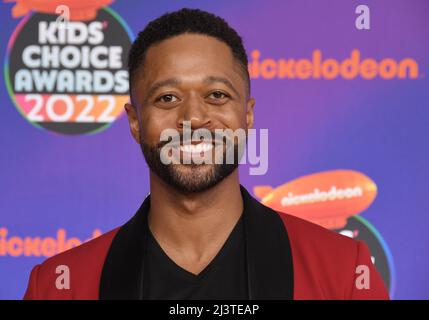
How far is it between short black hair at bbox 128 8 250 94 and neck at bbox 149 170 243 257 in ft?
0.81

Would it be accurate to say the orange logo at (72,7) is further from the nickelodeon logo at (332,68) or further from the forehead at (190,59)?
→ the forehead at (190,59)

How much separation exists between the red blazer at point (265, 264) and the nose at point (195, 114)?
0.75 ft

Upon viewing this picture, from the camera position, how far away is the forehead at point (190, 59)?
4.75 ft

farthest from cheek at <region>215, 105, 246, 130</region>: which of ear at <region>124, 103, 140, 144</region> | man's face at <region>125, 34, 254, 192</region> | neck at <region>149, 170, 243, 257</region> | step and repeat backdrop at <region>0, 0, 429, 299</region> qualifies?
step and repeat backdrop at <region>0, 0, 429, 299</region>

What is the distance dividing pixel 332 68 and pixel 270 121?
10.5 inches

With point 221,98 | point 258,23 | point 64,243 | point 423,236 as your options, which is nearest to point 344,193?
point 423,236

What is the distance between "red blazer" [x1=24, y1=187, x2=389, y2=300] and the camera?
1428 mm

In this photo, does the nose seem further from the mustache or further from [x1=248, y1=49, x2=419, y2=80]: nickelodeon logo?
[x1=248, y1=49, x2=419, y2=80]: nickelodeon logo

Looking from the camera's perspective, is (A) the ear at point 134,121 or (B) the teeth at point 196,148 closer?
(B) the teeth at point 196,148

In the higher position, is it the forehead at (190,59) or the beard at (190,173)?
the forehead at (190,59)

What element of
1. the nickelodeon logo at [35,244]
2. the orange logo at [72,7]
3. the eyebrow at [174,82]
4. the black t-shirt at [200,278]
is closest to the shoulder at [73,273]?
the black t-shirt at [200,278]

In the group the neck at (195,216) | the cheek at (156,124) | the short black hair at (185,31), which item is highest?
the short black hair at (185,31)

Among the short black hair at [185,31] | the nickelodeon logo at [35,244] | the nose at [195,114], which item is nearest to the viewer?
the nose at [195,114]
